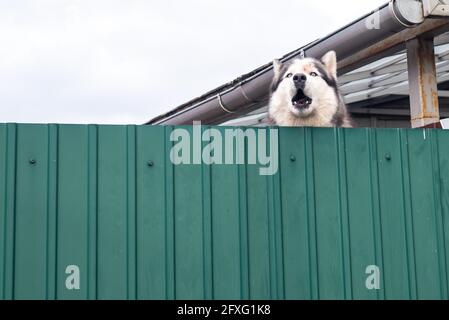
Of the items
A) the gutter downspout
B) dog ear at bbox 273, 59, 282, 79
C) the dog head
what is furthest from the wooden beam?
dog ear at bbox 273, 59, 282, 79

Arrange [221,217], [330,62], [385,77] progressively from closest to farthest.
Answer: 1. [221,217]
2. [330,62]
3. [385,77]

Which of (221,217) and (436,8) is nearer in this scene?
(221,217)

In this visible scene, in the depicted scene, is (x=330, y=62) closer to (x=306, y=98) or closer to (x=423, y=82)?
(x=306, y=98)

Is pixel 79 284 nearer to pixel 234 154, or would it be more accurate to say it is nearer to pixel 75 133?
pixel 75 133

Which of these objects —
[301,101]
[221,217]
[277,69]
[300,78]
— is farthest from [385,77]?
[221,217]

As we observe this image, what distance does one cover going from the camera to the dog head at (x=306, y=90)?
29.3 feet

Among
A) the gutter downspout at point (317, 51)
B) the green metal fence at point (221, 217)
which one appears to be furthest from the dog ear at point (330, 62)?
the green metal fence at point (221, 217)

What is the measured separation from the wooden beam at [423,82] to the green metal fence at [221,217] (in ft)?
17.4

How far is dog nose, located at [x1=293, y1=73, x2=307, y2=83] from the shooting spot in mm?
8953

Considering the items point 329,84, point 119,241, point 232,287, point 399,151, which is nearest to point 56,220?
point 119,241

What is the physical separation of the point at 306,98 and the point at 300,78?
0.28 meters

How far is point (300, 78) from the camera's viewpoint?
900 cm

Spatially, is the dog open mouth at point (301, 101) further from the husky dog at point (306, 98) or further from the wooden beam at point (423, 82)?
the wooden beam at point (423, 82)

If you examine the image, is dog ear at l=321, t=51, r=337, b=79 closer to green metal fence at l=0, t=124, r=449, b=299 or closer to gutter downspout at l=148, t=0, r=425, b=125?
gutter downspout at l=148, t=0, r=425, b=125
